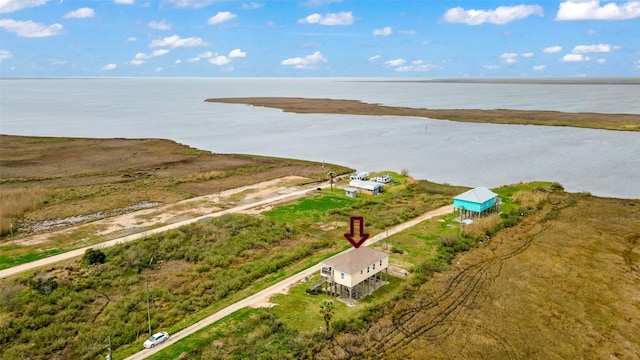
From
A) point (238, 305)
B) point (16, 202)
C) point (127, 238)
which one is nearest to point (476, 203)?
point (238, 305)

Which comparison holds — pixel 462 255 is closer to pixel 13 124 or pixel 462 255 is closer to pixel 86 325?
pixel 86 325

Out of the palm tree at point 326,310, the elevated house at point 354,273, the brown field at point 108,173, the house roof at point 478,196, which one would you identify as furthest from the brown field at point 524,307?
the brown field at point 108,173

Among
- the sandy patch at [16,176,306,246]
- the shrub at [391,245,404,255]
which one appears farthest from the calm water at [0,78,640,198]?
the shrub at [391,245,404,255]

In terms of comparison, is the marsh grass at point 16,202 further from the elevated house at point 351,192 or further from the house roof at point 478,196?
the house roof at point 478,196

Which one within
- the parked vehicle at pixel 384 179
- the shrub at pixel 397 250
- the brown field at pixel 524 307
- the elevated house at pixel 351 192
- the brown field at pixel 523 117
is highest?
the brown field at pixel 523 117

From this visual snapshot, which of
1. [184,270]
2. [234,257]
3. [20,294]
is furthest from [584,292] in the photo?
[20,294]

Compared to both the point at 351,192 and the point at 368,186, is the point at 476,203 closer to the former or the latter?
the point at 368,186
